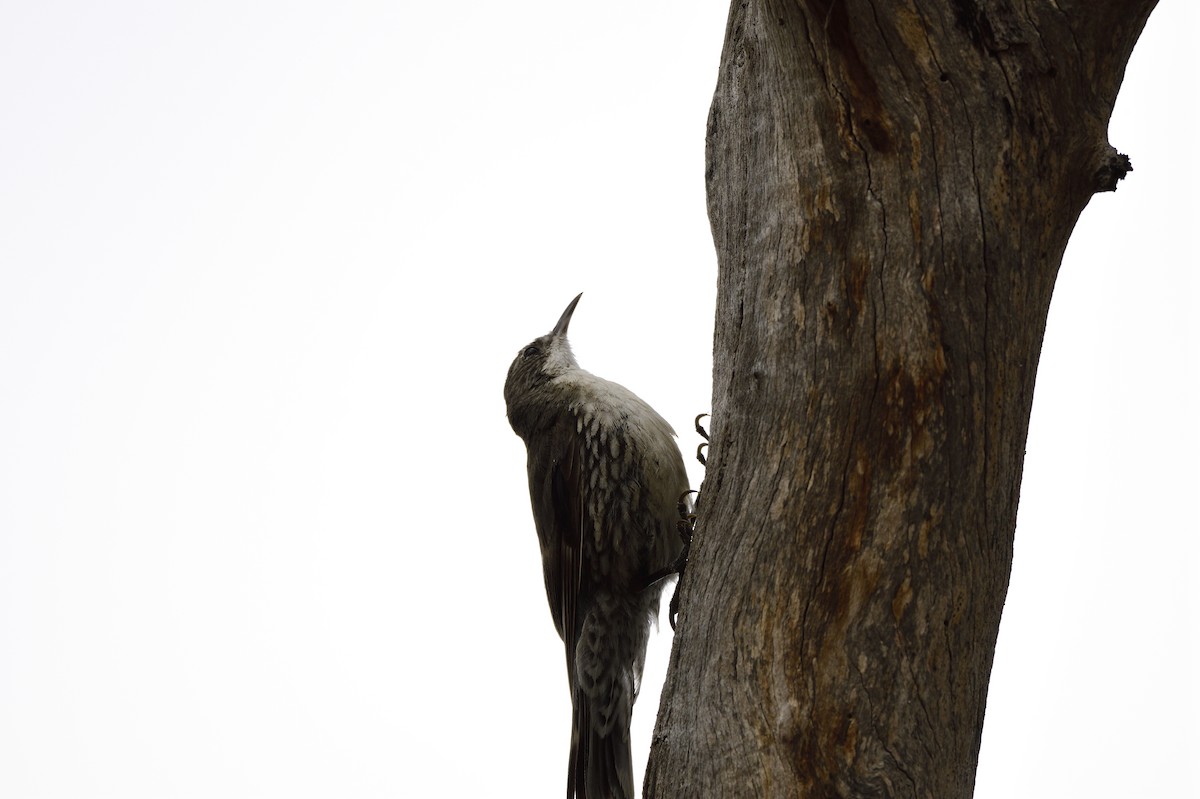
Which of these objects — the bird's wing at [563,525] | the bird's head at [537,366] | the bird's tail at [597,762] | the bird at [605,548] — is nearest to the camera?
the bird's tail at [597,762]

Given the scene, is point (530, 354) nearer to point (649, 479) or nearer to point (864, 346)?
point (649, 479)

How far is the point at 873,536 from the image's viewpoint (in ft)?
7.35

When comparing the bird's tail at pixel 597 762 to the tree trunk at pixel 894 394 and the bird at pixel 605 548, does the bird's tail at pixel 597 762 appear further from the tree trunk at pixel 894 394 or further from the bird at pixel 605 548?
the tree trunk at pixel 894 394

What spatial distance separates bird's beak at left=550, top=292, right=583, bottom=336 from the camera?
5.07 metres

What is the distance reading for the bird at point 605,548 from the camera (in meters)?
4.05

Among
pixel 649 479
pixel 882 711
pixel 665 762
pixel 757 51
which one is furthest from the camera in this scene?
pixel 649 479

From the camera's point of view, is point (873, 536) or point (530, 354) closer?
point (873, 536)

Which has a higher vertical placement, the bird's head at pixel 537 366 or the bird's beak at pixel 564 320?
the bird's beak at pixel 564 320

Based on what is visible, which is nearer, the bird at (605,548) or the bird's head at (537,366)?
the bird at (605,548)

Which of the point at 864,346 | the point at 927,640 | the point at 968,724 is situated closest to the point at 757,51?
the point at 864,346

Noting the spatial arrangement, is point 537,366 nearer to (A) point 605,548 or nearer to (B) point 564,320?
(B) point 564,320

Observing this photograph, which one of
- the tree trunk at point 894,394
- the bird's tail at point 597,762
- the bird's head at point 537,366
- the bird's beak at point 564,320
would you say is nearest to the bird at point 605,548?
the bird's tail at point 597,762

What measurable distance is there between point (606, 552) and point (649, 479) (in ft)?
1.06

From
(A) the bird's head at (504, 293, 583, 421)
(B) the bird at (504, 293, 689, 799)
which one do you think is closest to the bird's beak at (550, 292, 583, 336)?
(A) the bird's head at (504, 293, 583, 421)
